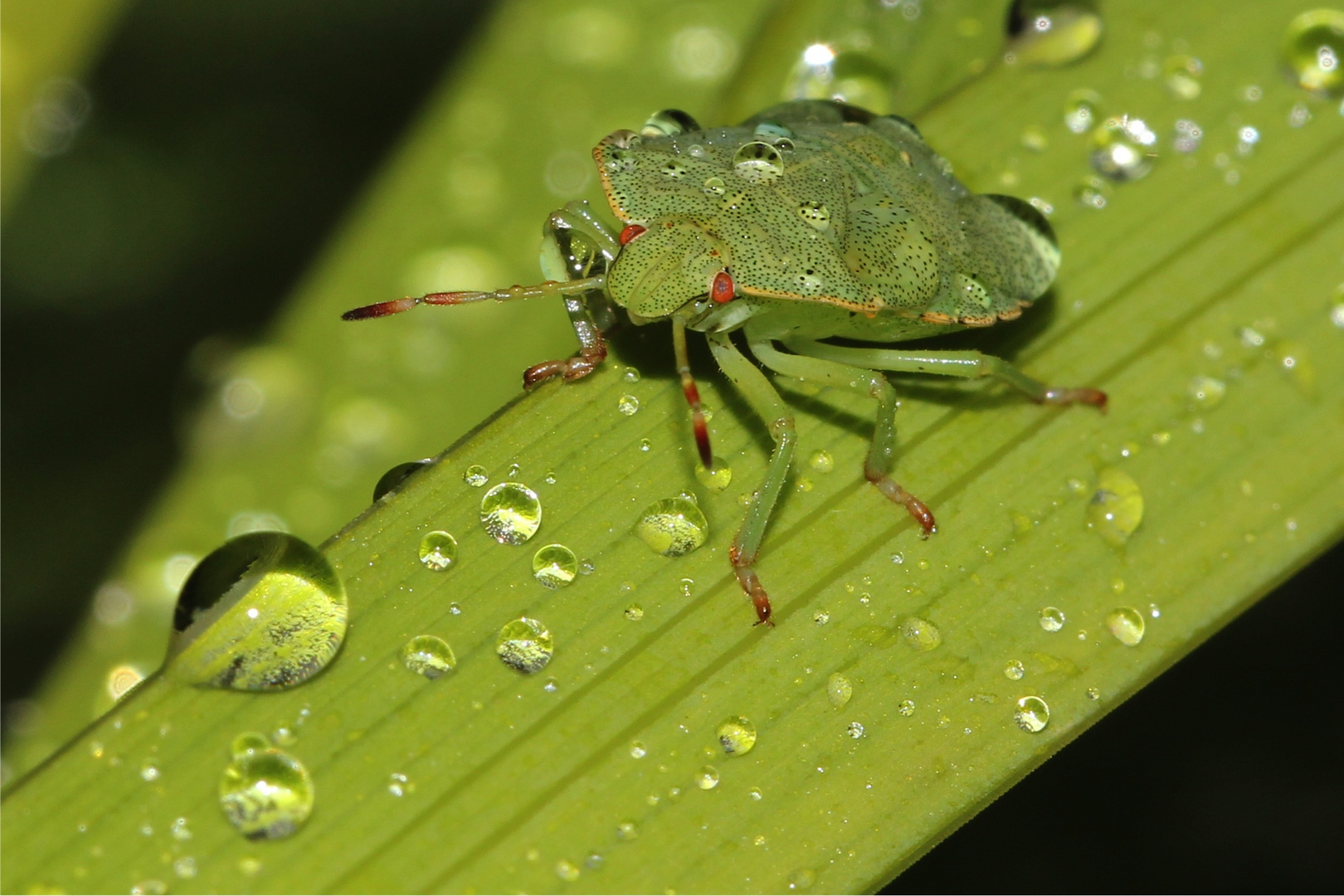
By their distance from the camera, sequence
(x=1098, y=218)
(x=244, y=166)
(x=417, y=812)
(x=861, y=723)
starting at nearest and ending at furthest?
(x=417, y=812), (x=861, y=723), (x=1098, y=218), (x=244, y=166)

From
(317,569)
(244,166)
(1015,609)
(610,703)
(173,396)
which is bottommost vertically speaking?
(173,396)

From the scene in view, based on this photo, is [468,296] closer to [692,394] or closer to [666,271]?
[666,271]

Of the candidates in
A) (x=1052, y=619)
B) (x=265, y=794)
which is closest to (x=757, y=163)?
(x=1052, y=619)

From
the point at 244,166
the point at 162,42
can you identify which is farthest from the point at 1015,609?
the point at 162,42

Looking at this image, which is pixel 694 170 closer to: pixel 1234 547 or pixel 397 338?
pixel 397 338

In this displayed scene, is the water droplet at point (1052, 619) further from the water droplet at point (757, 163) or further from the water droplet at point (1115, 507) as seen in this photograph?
the water droplet at point (757, 163)

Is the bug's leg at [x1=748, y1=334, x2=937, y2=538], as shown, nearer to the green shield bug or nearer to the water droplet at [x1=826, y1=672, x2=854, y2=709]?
the green shield bug

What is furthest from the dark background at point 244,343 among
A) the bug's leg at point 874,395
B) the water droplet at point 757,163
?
the water droplet at point 757,163
